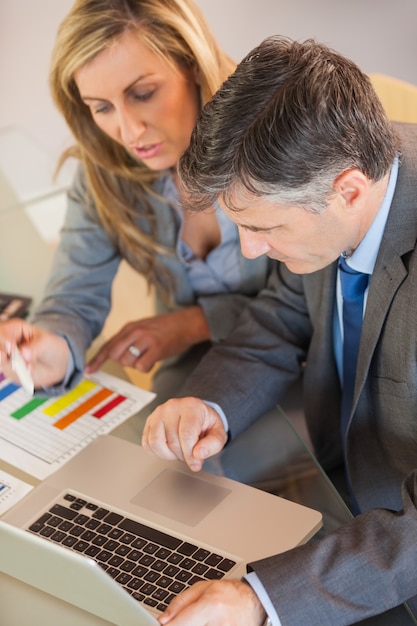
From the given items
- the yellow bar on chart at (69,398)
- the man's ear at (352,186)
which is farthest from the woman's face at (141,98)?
the man's ear at (352,186)

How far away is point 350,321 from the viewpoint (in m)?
1.46

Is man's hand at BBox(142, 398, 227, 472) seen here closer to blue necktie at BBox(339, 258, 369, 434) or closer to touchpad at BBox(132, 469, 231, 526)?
touchpad at BBox(132, 469, 231, 526)

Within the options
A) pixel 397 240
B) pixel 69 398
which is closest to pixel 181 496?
pixel 69 398

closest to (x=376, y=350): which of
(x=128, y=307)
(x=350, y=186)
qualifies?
(x=350, y=186)

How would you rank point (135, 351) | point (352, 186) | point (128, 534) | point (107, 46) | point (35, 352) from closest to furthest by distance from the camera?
point (352, 186), point (128, 534), point (107, 46), point (35, 352), point (135, 351)

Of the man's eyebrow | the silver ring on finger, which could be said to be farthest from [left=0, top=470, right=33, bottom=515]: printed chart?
the man's eyebrow

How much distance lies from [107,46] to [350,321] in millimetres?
612

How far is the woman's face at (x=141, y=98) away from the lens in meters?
1.55

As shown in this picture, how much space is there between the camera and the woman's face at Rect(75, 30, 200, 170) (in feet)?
5.08

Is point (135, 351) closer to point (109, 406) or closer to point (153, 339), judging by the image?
point (153, 339)

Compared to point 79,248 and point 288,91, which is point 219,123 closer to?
point 288,91

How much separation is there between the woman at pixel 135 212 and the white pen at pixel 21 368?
0.05 feet

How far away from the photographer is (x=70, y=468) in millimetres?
1430

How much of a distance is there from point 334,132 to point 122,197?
2.55 ft
